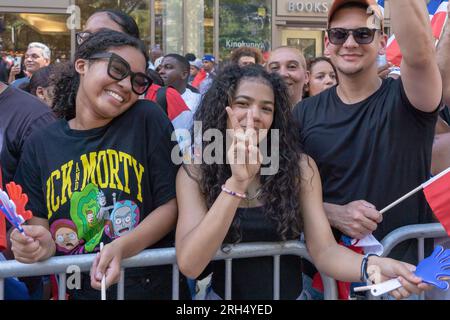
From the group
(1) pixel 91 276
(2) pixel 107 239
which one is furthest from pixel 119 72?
(1) pixel 91 276

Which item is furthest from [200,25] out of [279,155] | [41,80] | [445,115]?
[279,155]

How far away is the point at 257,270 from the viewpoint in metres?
2.85

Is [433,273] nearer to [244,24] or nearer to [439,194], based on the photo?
[439,194]

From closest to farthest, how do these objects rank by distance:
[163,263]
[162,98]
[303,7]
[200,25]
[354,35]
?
[163,263] < [354,35] < [162,98] < [200,25] < [303,7]

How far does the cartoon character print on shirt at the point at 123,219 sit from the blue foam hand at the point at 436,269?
1.26m

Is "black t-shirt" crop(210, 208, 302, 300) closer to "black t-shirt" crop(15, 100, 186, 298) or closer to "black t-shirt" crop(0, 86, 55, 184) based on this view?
"black t-shirt" crop(15, 100, 186, 298)

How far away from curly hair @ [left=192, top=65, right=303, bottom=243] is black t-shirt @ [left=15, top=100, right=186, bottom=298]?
213mm

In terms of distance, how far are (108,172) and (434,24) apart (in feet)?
8.35

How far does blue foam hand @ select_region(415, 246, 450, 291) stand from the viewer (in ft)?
7.39

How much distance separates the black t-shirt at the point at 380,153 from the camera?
288 centimetres

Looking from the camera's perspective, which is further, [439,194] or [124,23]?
[124,23]

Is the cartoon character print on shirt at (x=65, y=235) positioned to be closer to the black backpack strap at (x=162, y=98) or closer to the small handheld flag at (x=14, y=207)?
the small handheld flag at (x=14, y=207)

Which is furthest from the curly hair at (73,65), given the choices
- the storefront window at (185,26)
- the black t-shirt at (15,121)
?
the storefront window at (185,26)

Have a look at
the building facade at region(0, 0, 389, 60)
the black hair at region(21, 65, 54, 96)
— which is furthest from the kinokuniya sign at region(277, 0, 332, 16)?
the black hair at region(21, 65, 54, 96)
